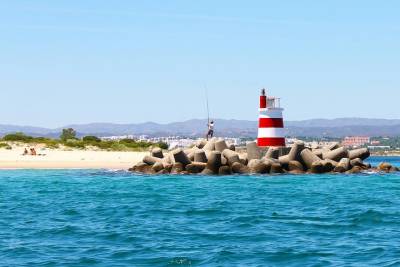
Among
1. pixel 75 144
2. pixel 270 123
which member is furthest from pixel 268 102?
pixel 75 144

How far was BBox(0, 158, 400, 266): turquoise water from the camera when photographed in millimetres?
14281

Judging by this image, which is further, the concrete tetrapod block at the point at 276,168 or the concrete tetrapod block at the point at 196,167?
the concrete tetrapod block at the point at 196,167

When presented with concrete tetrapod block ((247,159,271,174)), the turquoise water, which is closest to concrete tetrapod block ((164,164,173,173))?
concrete tetrapod block ((247,159,271,174))

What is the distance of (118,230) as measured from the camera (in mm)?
17719

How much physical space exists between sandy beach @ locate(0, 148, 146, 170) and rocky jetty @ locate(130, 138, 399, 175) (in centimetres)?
780

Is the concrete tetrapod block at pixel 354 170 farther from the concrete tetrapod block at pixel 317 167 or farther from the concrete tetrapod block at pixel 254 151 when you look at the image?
the concrete tetrapod block at pixel 254 151

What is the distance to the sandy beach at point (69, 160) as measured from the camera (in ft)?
158

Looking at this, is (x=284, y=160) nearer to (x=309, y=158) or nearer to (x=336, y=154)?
(x=309, y=158)

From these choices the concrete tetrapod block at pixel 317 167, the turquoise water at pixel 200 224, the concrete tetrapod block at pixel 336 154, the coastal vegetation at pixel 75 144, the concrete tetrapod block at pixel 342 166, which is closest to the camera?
the turquoise water at pixel 200 224

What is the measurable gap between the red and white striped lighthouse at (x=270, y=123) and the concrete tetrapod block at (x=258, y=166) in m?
1.51

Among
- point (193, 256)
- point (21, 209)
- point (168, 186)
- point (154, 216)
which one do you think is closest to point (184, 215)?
point (154, 216)

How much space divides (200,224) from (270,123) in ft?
69.3

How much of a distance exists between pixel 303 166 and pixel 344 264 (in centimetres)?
2664

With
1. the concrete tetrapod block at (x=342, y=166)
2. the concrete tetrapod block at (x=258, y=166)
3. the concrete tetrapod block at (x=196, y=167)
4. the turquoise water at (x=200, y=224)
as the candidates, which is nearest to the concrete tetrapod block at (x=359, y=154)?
the concrete tetrapod block at (x=342, y=166)
